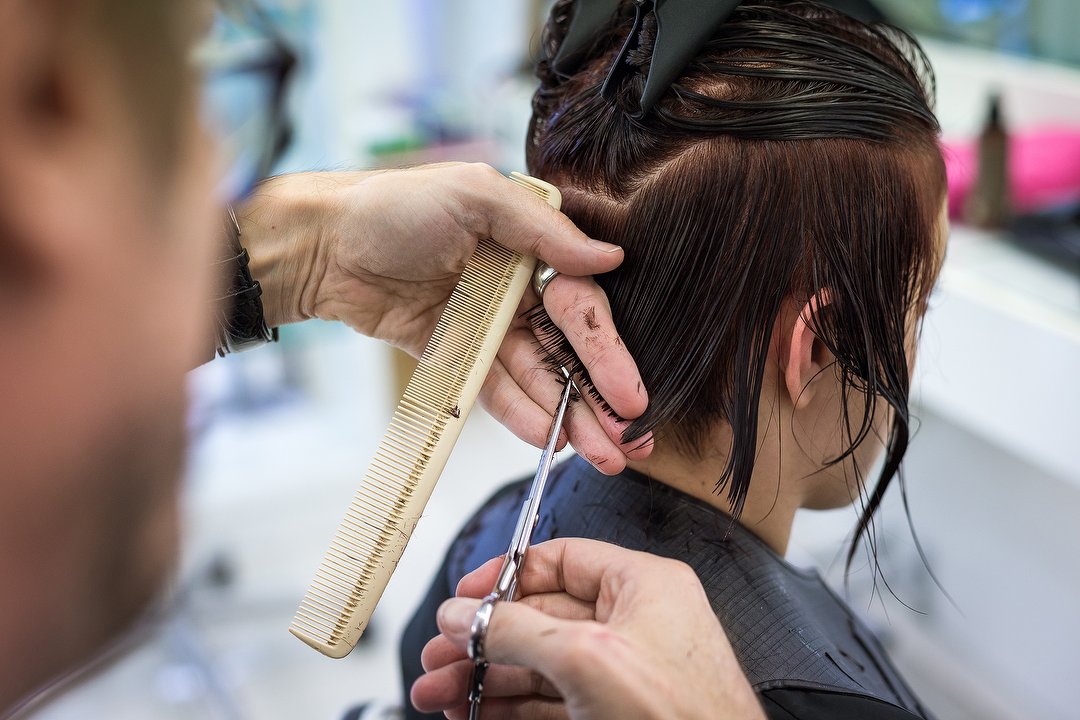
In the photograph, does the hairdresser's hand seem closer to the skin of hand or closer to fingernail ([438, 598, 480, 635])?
fingernail ([438, 598, 480, 635])

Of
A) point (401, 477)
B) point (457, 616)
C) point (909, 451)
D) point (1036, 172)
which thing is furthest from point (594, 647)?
point (909, 451)

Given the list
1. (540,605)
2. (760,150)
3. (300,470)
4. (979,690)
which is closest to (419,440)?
(540,605)

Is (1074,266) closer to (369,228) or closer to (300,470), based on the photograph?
(369,228)

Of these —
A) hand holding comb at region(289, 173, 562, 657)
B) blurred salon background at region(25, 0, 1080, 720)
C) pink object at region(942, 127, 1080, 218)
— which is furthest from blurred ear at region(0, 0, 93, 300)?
pink object at region(942, 127, 1080, 218)

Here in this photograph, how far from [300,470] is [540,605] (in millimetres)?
2259

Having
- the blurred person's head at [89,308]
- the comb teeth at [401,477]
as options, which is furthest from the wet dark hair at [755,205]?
the blurred person's head at [89,308]

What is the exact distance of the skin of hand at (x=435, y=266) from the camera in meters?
0.86

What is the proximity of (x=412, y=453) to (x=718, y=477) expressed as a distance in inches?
13.9

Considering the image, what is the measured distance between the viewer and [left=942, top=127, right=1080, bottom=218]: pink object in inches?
71.7

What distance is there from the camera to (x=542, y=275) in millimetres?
893

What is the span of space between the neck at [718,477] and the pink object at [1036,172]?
116 centimetres

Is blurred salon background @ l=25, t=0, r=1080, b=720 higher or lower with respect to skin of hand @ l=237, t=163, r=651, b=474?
lower

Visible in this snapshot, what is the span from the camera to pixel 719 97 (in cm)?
83

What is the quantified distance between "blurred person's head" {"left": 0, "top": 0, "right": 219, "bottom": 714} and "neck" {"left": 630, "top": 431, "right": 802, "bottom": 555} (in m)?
0.72
